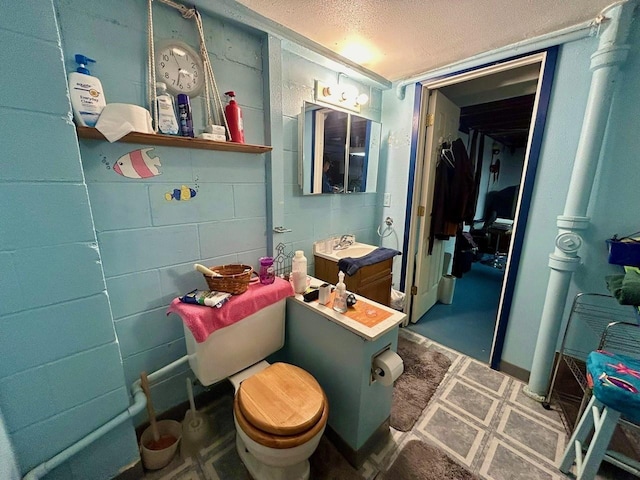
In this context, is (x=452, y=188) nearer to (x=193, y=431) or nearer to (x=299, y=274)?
(x=299, y=274)

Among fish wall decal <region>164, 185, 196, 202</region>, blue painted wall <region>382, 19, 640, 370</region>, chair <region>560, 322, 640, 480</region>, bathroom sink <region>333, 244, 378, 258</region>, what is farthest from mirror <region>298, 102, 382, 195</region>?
chair <region>560, 322, 640, 480</region>

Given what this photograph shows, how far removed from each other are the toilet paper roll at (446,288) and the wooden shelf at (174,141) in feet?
7.74

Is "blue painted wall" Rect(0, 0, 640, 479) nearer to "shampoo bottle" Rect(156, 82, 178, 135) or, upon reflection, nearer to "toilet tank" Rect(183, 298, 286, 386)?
"shampoo bottle" Rect(156, 82, 178, 135)

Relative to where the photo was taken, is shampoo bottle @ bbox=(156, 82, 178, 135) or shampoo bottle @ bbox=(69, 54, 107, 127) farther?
shampoo bottle @ bbox=(156, 82, 178, 135)

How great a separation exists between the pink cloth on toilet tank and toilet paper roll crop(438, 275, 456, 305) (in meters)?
2.09

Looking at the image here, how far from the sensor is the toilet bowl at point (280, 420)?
3.06ft

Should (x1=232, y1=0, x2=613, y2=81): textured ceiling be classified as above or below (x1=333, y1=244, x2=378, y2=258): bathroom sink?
above

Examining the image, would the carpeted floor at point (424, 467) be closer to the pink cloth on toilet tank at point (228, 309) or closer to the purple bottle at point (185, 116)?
the pink cloth on toilet tank at point (228, 309)

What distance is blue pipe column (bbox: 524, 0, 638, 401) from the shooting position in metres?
1.19

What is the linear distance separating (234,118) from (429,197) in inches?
67.6

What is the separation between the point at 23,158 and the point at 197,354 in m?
0.93

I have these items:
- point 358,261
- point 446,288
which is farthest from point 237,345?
point 446,288

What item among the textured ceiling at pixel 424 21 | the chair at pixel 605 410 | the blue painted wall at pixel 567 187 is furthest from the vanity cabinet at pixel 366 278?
the textured ceiling at pixel 424 21

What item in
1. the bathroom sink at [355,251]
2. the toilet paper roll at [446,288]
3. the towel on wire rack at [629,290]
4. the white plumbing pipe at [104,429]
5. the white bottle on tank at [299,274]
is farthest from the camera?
the toilet paper roll at [446,288]
